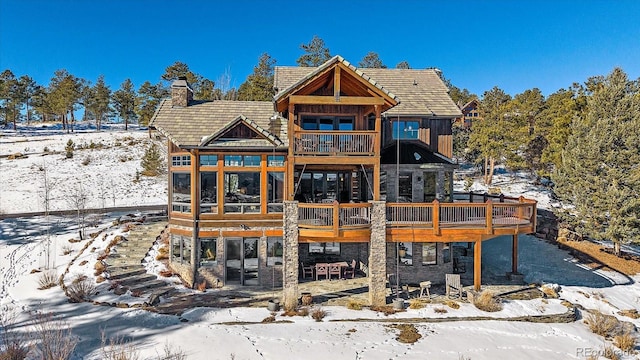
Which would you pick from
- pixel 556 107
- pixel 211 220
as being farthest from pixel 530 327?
pixel 556 107

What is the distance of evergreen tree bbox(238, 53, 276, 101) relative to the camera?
1464 inches

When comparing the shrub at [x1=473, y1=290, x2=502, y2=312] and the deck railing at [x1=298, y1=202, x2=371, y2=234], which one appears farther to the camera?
the deck railing at [x1=298, y1=202, x2=371, y2=234]

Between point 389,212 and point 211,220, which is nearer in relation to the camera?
point 389,212

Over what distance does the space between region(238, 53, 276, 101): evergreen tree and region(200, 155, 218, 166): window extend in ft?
63.7

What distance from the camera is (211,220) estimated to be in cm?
1755

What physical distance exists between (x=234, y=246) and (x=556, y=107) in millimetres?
35767

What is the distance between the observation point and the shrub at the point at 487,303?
14.8 m

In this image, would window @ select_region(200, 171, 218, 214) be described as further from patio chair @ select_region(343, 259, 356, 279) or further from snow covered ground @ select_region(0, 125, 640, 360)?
patio chair @ select_region(343, 259, 356, 279)

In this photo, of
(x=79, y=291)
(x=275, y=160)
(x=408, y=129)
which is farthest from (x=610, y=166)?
(x=79, y=291)

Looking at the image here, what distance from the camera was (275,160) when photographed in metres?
17.7

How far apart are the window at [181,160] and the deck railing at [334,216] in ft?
20.8

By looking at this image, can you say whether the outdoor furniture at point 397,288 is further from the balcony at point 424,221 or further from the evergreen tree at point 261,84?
the evergreen tree at point 261,84

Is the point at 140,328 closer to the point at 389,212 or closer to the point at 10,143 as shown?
the point at 389,212

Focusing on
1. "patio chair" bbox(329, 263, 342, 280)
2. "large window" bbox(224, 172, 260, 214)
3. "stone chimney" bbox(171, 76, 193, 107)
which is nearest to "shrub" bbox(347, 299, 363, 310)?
"patio chair" bbox(329, 263, 342, 280)
